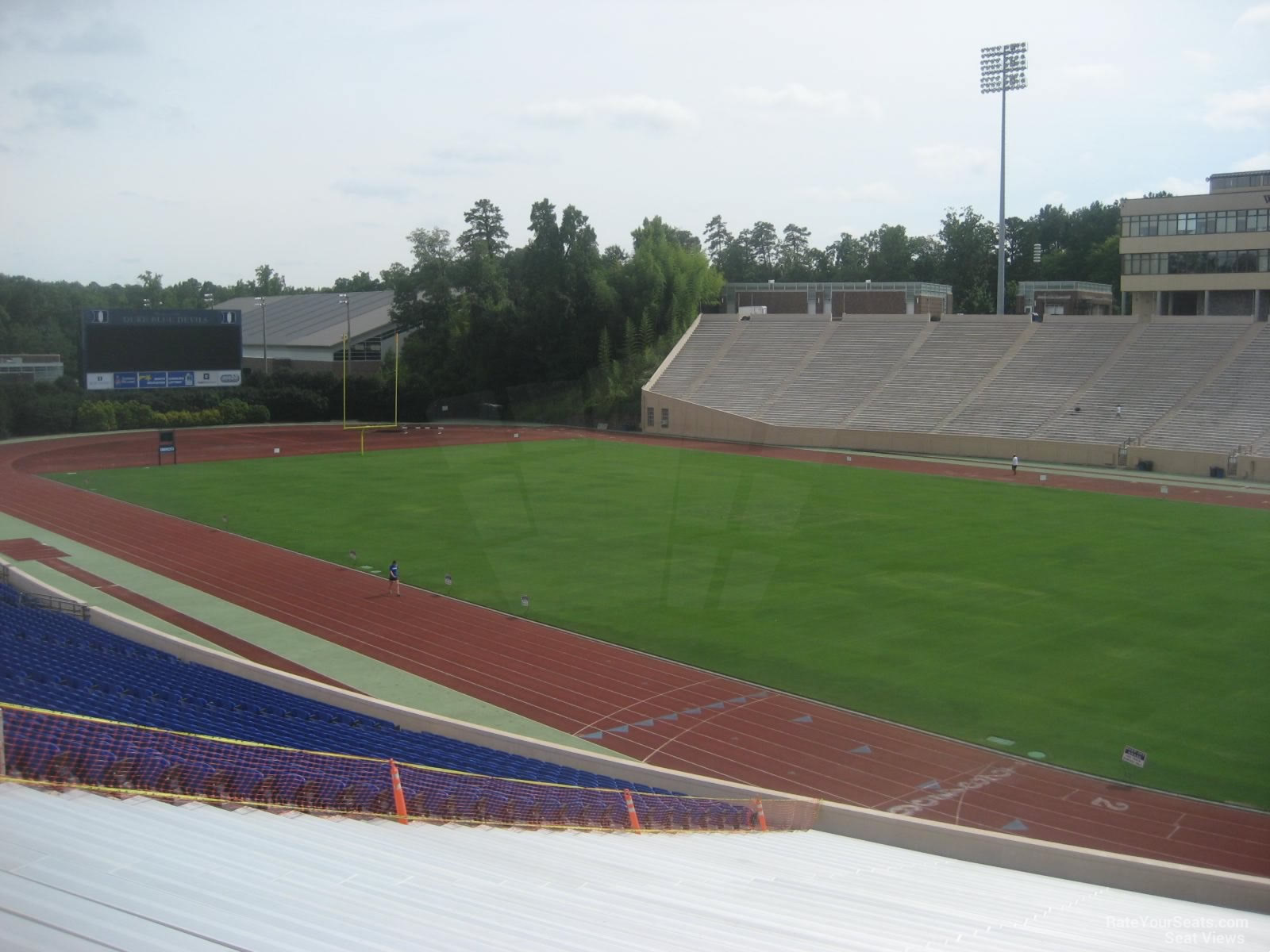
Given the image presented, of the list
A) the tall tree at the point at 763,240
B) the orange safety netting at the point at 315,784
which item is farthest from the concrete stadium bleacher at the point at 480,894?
the tall tree at the point at 763,240

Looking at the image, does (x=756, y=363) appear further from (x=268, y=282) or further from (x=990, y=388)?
(x=268, y=282)

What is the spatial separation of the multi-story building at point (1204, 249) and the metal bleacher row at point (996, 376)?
144 inches

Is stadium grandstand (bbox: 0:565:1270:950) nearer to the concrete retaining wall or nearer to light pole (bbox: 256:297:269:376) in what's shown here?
the concrete retaining wall

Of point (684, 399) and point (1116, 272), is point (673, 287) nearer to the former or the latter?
point (684, 399)

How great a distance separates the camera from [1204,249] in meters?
50.4

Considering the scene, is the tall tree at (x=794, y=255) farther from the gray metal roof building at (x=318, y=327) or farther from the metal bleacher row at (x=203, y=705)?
the metal bleacher row at (x=203, y=705)

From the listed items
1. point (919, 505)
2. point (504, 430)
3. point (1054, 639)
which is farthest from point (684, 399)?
point (1054, 639)

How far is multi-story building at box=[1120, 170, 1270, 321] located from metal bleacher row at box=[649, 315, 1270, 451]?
366cm

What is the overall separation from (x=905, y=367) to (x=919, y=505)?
72.3ft

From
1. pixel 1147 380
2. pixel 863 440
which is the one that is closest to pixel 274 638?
pixel 863 440

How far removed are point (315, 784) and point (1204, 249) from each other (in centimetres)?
5252

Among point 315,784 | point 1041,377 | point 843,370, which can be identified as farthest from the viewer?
point 843,370

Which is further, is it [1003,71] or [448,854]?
[1003,71]

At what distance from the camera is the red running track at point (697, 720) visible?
38.0ft
